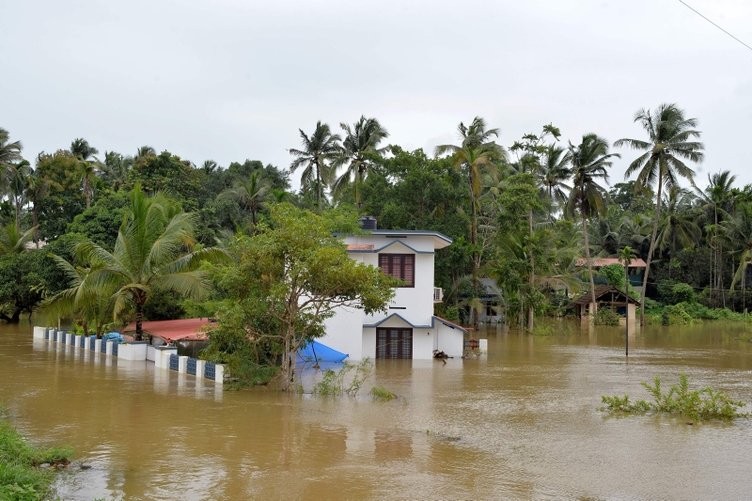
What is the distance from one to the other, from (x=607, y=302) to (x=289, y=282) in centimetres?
3831

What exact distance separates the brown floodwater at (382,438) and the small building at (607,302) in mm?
26208

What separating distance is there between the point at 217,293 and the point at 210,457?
451 inches

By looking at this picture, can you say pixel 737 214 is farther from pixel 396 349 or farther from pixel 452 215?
pixel 396 349

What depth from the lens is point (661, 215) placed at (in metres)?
60.8

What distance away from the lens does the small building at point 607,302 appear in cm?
5109

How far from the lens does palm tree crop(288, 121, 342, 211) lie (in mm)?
50000

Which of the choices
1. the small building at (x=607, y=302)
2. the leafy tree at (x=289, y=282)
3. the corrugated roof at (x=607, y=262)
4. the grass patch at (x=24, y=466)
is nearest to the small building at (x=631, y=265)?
the corrugated roof at (x=607, y=262)

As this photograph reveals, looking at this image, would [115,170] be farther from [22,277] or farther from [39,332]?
[39,332]

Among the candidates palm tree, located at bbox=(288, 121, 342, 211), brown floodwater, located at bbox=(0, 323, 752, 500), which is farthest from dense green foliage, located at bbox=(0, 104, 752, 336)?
brown floodwater, located at bbox=(0, 323, 752, 500)

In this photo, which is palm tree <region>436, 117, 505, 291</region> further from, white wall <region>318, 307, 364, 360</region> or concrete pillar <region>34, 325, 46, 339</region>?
concrete pillar <region>34, 325, 46, 339</region>

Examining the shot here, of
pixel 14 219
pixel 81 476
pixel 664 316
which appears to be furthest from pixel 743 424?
pixel 14 219

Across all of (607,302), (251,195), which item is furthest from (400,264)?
(607,302)

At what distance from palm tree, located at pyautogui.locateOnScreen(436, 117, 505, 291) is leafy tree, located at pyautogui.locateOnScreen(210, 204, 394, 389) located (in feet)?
71.1

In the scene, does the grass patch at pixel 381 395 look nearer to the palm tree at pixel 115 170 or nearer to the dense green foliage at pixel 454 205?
the dense green foliage at pixel 454 205
